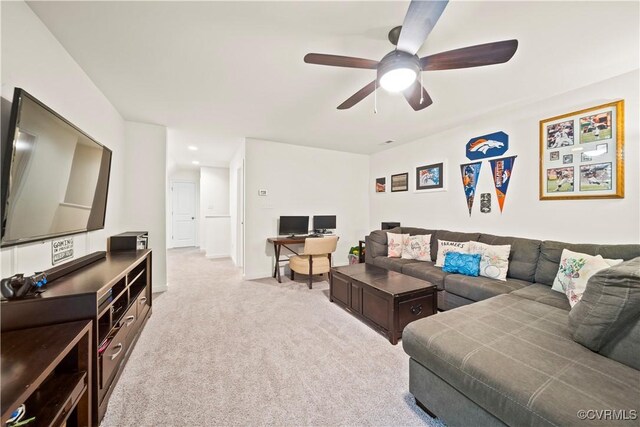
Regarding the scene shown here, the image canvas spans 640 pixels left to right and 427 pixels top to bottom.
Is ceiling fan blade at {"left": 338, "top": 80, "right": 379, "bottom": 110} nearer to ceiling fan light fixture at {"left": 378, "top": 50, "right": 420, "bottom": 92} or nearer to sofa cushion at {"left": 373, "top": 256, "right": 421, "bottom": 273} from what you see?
ceiling fan light fixture at {"left": 378, "top": 50, "right": 420, "bottom": 92}

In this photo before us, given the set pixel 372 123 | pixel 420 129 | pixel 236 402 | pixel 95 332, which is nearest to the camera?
pixel 95 332

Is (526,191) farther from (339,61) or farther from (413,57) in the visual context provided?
(339,61)

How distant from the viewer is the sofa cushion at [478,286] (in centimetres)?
233

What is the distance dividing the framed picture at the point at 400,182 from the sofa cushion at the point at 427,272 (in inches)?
64.2

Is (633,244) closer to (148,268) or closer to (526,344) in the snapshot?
(526,344)

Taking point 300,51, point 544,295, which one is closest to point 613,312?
point 544,295

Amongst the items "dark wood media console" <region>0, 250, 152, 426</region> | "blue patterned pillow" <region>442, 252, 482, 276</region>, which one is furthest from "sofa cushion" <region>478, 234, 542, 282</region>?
"dark wood media console" <region>0, 250, 152, 426</region>

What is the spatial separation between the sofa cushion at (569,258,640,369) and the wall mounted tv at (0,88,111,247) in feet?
9.97

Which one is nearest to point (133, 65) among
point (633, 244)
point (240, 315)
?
point (240, 315)

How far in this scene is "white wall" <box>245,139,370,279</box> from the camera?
4.22m

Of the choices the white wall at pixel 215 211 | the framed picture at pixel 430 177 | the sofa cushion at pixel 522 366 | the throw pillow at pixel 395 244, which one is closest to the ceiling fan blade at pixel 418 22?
the sofa cushion at pixel 522 366

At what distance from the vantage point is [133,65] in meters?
2.08

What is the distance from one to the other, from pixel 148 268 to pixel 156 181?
1439 millimetres

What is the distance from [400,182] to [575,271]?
2872mm
